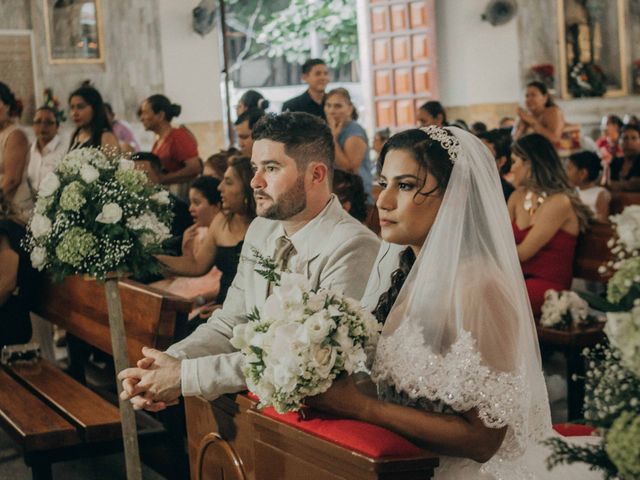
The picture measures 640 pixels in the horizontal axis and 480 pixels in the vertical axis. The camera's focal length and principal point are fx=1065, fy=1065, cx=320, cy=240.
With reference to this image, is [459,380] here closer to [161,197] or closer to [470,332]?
[470,332]

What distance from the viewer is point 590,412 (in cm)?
200

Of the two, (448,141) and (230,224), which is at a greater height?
(448,141)

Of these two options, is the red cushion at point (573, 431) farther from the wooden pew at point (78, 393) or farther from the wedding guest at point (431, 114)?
the wedding guest at point (431, 114)

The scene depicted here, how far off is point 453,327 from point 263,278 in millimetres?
1069

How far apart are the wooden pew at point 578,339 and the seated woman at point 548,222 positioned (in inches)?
4.4

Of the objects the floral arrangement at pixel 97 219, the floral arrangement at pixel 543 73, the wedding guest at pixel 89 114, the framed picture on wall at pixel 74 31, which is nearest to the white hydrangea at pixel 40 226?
the floral arrangement at pixel 97 219

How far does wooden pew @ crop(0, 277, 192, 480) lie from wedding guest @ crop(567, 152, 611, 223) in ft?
14.0

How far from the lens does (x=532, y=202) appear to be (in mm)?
6098

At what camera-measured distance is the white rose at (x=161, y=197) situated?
412 cm

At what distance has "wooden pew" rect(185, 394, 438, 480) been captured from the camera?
2387mm

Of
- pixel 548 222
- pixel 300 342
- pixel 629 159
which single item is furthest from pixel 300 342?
pixel 629 159

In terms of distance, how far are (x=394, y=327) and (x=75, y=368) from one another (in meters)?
3.63

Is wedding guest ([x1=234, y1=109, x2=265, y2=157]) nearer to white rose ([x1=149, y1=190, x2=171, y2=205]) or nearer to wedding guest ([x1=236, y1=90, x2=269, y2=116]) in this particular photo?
wedding guest ([x1=236, y1=90, x2=269, y2=116])

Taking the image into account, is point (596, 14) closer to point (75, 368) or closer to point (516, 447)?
point (75, 368)
